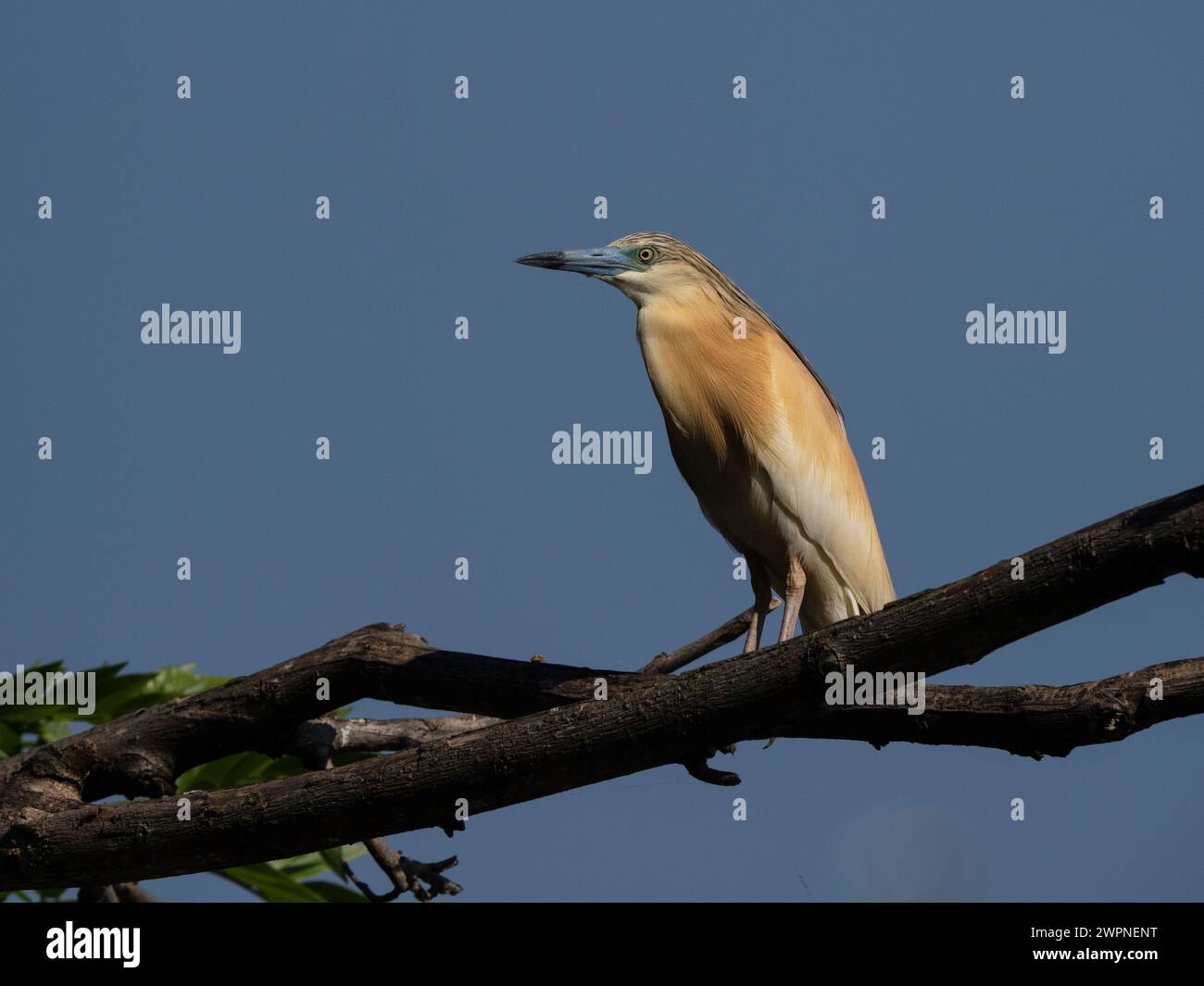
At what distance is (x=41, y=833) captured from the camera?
4.34 m

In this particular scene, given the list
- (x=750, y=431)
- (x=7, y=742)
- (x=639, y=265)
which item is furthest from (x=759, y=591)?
(x=7, y=742)

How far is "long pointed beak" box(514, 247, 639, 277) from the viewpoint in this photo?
5285 millimetres

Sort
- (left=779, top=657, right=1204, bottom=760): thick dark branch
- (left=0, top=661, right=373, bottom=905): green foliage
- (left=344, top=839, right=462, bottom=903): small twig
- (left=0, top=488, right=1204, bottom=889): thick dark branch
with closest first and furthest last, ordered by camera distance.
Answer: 1. (left=0, top=488, right=1204, bottom=889): thick dark branch
2. (left=779, top=657, right=1204, bottom=760): thick dark branch
3. (left=344, top=839, right=462, bottom=903): small twig
4. (left=0, top=661, right=373, bottom=905): green foliage

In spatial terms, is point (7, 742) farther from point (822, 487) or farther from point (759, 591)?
point (822, 487)

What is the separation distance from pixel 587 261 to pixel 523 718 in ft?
7.02

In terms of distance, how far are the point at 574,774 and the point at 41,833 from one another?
1.85m

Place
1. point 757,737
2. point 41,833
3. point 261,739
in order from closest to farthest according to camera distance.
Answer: point 757,737
point 41,833
point 261,739

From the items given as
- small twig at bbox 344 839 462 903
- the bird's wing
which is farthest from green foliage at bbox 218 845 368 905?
the bird's wing

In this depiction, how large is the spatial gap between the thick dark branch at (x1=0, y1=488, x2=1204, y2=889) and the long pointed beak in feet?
5.35

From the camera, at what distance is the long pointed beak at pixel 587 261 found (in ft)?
17.3

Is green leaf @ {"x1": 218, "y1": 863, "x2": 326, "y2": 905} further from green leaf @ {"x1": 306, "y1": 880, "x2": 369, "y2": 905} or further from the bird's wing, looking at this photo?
the bird's wing
